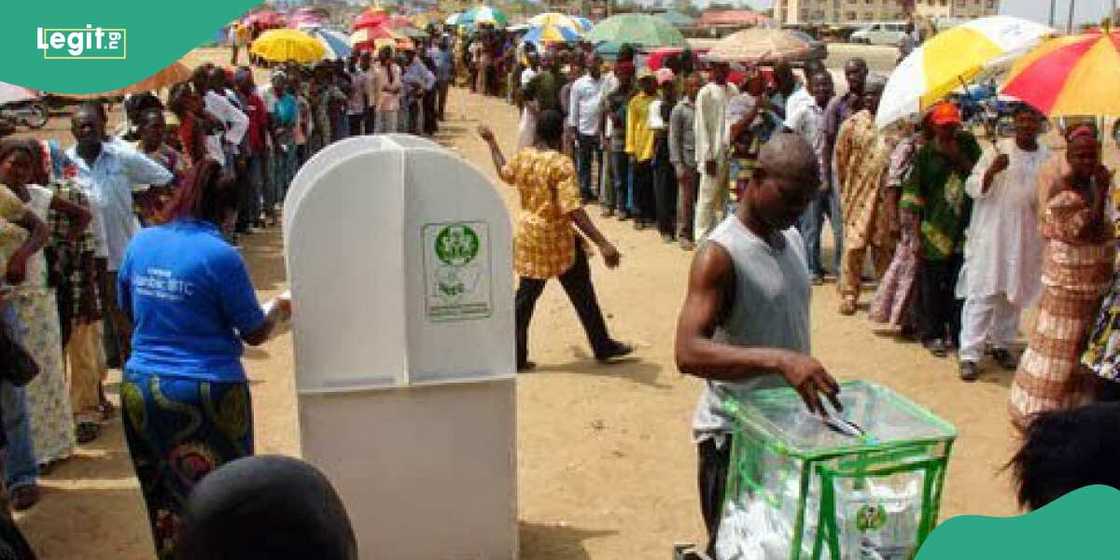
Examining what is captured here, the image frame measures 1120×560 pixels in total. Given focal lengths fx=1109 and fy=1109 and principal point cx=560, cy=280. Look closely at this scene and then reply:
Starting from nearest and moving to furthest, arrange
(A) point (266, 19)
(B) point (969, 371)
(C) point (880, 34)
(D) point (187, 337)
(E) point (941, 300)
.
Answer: (D) point (187, 337), (B) point (969, 371), (E) point (941, 300), (A) point (266, 19), (C) point (880, 34)

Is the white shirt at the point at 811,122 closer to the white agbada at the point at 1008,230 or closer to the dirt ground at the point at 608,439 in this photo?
Answer: the dirt ground at the point at 608,439

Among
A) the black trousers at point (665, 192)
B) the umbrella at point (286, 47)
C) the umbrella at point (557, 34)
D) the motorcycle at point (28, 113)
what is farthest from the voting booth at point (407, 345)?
the motorcycle at point (28, 113)

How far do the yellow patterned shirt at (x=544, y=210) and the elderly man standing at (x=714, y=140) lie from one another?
362 centimetres

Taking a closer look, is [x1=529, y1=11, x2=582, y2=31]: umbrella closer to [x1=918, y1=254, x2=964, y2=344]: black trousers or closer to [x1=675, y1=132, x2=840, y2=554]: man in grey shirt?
[x1=918, y1=254, x2=964, y2=344]: black trousers

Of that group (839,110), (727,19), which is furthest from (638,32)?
(727,19)

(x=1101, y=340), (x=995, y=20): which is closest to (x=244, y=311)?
(x=1101, y=340)

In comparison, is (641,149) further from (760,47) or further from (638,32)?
(638,32)

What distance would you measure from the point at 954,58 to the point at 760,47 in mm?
6511

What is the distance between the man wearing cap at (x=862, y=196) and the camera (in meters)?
8.30

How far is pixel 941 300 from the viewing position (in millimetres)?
7602

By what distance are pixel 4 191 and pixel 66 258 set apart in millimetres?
898

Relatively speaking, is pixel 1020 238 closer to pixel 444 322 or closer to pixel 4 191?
pixel 444 322

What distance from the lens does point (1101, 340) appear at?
15.3 ft

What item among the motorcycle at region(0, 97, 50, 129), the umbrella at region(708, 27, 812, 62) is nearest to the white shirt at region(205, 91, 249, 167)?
the umbrella at region(708, 27, 812, 62)
